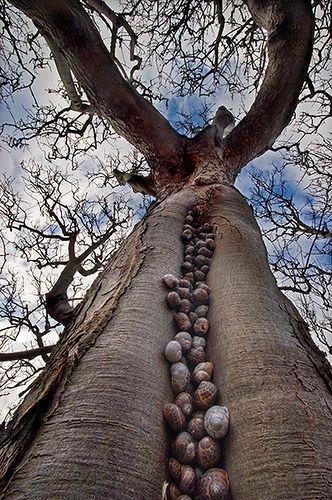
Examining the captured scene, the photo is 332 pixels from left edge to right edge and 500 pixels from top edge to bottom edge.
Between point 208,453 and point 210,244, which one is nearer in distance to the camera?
point 208,453

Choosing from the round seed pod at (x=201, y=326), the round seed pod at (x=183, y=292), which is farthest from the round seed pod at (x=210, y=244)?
the round seed pod at (x=201, y=326)

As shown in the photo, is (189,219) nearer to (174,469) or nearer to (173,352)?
(173,352)

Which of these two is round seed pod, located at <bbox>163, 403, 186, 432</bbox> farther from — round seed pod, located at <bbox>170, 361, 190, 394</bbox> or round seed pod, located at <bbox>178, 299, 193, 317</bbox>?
round seed pod, located at <bbox>178, 299, 193, 317</bbox>

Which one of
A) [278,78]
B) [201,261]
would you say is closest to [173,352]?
[201,261]

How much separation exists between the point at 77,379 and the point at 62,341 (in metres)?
0.31

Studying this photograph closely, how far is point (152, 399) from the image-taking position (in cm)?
81

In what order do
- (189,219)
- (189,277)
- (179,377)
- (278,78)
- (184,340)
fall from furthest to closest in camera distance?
1. (278,78)
2. (189,219)
3. (189,277)
4. (184,340)
5. (179,377)

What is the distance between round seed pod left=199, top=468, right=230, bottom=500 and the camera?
2.14 ft

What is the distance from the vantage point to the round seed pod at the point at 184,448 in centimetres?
73

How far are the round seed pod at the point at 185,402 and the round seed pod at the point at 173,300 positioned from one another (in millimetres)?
324

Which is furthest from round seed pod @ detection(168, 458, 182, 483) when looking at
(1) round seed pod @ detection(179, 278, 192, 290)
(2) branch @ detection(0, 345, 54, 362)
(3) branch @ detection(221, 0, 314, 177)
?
(3) branch @ detection(221, 0, 314, 177)

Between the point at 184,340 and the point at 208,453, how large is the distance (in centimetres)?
34

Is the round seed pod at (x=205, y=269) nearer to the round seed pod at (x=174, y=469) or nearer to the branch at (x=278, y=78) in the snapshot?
the round seed pod at (x=174, y=469)

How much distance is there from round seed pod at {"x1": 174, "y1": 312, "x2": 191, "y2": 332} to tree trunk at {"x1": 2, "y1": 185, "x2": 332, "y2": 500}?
40 millimetres
